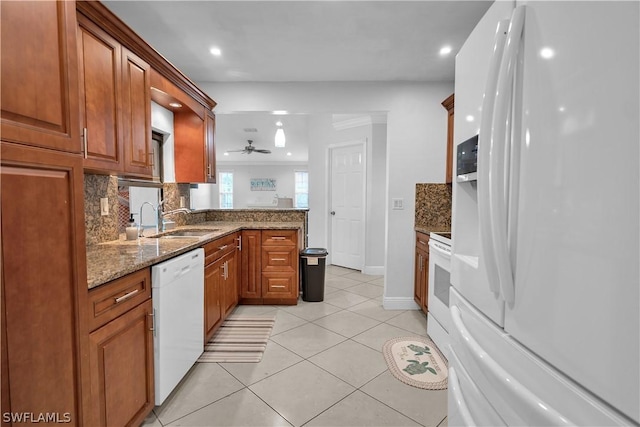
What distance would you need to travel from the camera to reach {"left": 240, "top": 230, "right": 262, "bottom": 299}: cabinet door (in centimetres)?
328

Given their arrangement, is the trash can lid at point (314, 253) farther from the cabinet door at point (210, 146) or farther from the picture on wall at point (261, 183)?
the picture on wall at point (261, 183)

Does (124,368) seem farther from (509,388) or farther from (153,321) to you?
(509,388)

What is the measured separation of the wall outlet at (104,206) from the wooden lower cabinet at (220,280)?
2.31ft

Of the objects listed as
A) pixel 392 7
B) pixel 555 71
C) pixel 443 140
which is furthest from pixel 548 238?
pixel 443 140

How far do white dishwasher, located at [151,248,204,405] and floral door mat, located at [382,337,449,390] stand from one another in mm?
1419

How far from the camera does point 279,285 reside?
3.35m

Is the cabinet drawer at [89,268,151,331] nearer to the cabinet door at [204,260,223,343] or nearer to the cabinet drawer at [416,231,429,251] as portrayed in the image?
the cabinet door at [204,260,223,343]

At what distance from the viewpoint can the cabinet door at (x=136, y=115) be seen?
1.88m

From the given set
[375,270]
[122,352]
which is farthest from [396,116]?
[122,352]

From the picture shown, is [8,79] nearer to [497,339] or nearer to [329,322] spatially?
[497,339]

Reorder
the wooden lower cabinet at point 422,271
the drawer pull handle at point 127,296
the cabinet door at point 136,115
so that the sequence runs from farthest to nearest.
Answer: the wooden lower cabinet at point 422,271, the cabinet door at point 136,115, the drawer pull handle at point 127,296

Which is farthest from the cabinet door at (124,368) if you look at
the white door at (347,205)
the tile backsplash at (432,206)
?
the white door at (347,205)

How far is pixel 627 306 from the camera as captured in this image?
44 cm

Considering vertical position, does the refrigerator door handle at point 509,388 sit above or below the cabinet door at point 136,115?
below
